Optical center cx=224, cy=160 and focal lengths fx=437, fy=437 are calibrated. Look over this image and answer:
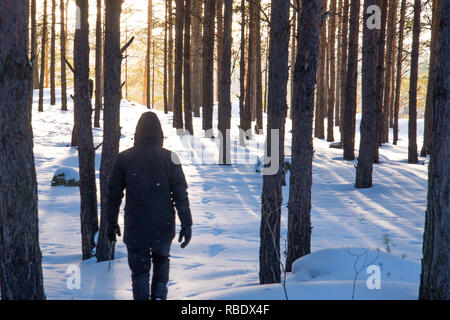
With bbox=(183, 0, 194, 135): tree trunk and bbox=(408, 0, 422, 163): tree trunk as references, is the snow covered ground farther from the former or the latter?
bbox=(183, 0, 194, 135): tree trunk

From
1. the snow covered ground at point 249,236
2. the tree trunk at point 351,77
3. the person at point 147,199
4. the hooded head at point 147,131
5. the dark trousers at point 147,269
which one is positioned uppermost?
the tree trunk at point 351,77

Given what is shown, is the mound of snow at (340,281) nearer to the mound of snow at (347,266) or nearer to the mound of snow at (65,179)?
the mound of snow at (347,266)

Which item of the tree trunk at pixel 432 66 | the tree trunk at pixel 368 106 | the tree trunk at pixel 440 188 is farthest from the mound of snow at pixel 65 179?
the tree trunk at pixel 432 66

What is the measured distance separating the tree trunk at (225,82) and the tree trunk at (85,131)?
8980 millimetres

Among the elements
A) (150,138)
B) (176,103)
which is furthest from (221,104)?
(150,138)

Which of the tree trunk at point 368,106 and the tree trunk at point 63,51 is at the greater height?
the tree trunk at point 63,51

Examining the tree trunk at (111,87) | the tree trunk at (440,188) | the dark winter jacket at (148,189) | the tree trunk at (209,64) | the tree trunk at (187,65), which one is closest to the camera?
the tree trunk at (440,188)

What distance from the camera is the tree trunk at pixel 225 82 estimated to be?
16.0 meters

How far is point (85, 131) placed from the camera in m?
7.48

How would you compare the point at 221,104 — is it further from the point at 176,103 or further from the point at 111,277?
the point at 111,277

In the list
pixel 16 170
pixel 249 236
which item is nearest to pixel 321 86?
pixel 249 236
